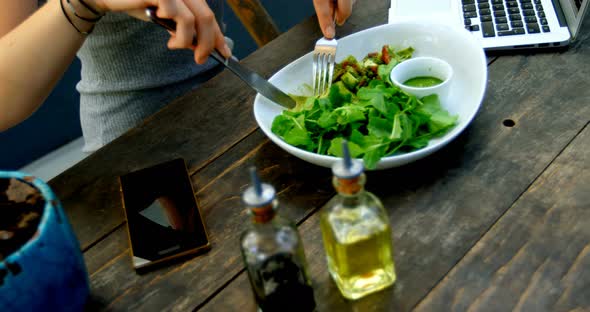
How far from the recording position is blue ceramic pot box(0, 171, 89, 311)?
574mm

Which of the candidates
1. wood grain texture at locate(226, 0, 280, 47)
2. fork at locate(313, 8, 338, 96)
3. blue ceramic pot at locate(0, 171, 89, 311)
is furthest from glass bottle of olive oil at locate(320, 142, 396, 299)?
wood grain texture at locate(226, 0, 280, 47)

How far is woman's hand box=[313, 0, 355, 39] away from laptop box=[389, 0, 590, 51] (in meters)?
0.13

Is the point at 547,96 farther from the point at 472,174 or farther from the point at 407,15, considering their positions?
the point at 407,15

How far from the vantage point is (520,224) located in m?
0.71

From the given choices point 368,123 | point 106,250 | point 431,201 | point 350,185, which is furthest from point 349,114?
point 106,250

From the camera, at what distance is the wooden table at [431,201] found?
0.66 m

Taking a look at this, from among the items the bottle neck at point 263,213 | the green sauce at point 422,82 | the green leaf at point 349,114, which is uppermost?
the bottle neck at point 263,213

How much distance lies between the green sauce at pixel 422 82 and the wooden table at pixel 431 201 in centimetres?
9

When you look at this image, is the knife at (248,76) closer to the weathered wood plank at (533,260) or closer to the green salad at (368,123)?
the green salad at (368,123)

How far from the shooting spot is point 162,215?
812 millimetres

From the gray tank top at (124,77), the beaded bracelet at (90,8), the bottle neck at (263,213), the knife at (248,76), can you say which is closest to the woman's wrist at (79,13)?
the beaded bracelet at (90,8)

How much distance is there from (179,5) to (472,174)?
0.52 metres

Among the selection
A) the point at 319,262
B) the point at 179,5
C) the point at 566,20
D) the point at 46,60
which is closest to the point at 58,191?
the point at 46,60

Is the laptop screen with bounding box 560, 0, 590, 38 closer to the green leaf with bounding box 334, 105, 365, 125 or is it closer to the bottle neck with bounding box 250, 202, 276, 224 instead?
the green leaf with bounding box 334, 105, 365, 125
